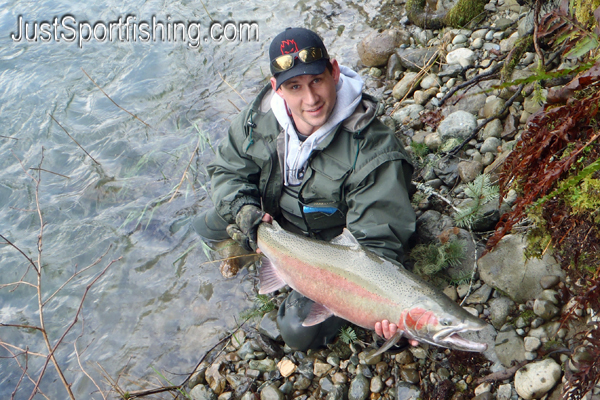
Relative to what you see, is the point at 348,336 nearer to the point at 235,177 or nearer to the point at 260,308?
the point at 260,308

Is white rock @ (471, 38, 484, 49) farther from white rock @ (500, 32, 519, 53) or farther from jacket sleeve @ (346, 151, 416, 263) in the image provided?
jacket sleeve @ (346, 151, 416, 263)

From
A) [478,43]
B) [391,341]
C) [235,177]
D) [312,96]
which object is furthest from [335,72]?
[478,43]

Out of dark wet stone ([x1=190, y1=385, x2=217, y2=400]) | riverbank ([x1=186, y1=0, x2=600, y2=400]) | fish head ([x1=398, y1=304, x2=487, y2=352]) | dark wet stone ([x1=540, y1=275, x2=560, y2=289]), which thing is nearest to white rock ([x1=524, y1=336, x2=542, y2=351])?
riverbank ([x1=186, y1=0, x2=600, y2=400])

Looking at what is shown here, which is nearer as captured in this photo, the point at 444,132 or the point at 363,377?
the point at 363,377

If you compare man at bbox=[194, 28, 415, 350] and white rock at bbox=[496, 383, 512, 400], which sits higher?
man at bbox=[194, 28, 415, 350]

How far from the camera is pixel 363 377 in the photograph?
416 cm

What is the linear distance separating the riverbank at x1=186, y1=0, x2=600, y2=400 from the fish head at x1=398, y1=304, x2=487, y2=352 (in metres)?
0.55

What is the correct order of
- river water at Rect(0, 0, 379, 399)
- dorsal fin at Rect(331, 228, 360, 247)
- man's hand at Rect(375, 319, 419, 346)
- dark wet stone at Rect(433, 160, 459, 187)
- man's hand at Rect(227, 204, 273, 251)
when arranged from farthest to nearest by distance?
river water at Rect(0, 0, 379, 399) → dark wet stone at Rect(433, 160, 459, 187) → man's hand at Rect(227, 204, 273, 251) → dorsal fin at Rect(331, 228, 360, 247) → man's hand at Rect(375, 319, 419, 346)

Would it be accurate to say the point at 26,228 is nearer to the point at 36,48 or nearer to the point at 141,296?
the point at 141,296

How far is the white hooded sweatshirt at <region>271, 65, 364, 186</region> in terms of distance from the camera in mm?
4277

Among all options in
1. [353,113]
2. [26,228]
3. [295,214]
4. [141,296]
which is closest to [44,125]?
[26,228]

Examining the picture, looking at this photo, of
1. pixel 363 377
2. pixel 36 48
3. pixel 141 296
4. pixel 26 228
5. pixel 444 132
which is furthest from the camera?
pixel 36 48

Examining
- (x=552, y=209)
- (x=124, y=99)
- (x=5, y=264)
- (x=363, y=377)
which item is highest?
(x=552, y=209)

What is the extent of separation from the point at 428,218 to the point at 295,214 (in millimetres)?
1332
